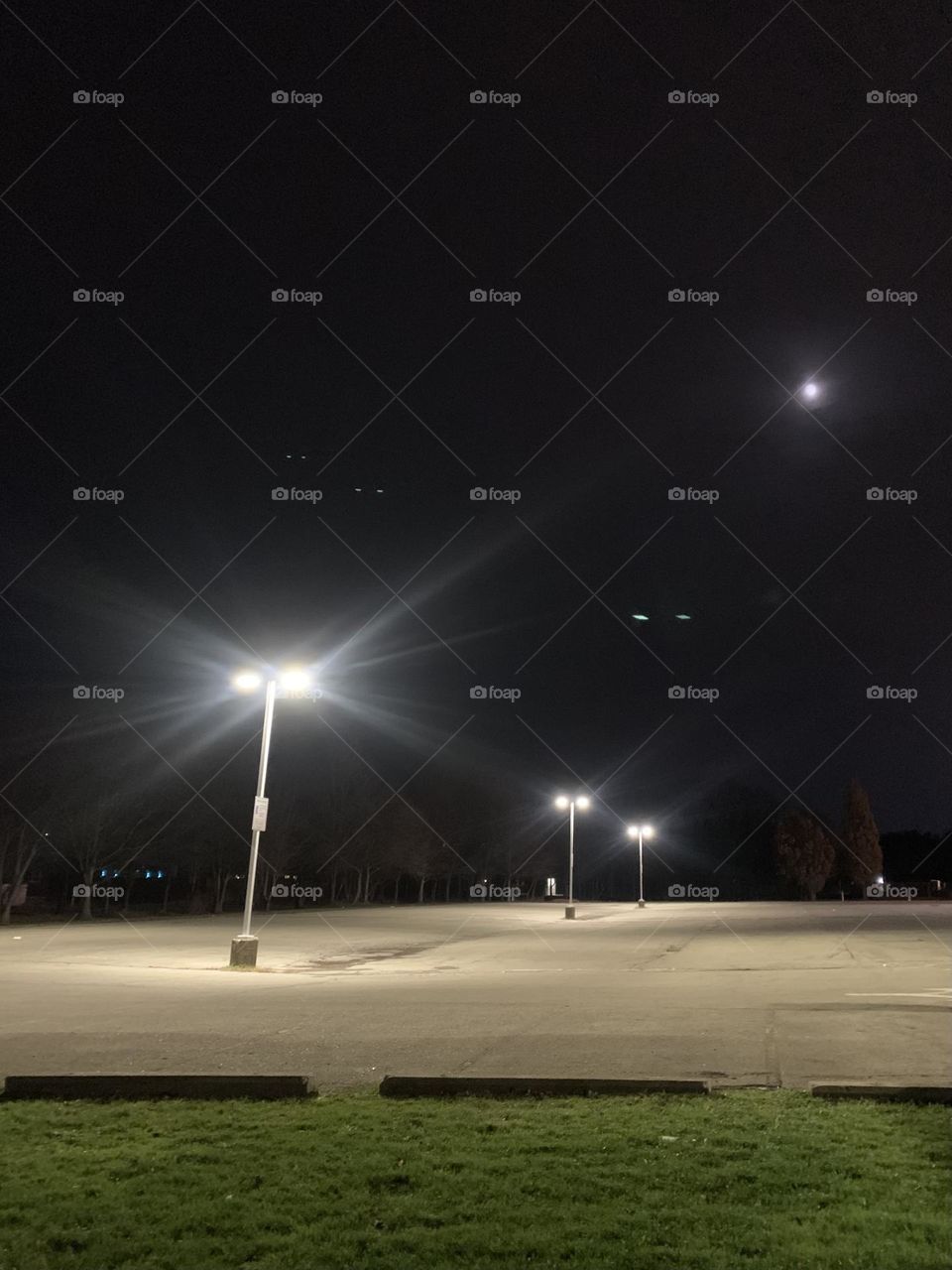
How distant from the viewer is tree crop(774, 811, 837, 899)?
107 meters

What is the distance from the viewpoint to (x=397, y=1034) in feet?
34.3

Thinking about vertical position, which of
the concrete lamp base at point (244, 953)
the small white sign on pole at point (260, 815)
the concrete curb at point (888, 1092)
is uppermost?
the small white sign on pole at point (260, 815)

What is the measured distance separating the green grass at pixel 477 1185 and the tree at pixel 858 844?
111 metres

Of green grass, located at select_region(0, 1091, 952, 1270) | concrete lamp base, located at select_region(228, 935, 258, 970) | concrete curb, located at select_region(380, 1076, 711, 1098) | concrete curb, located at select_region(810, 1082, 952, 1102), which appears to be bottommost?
green grass, located at select_region(0, 1091, 952, 1270)

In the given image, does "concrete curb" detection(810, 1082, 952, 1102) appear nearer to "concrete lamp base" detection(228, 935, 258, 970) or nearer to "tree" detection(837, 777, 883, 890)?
"concrete lamp base" detection(228, 935, 258, 970)

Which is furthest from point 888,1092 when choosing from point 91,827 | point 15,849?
point 15,849

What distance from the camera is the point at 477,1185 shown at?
17.1 ft

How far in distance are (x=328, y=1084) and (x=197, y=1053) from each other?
2055mm

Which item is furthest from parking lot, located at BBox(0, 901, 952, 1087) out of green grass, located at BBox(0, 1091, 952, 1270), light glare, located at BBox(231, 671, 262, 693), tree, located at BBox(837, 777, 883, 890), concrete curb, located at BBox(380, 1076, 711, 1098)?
tree, located at BBox(837, 777, 883, 890)

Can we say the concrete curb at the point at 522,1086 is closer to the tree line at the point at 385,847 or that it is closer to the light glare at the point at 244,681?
the light glare at the point at 244,681

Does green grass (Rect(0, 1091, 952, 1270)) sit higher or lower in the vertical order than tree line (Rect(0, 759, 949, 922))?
lower

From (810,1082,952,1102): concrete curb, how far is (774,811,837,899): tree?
10560 centimetres

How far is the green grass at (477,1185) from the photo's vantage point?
14.4ft

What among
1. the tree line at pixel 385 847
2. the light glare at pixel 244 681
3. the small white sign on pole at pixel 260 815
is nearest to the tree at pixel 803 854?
the tree line at pixel 385 847
